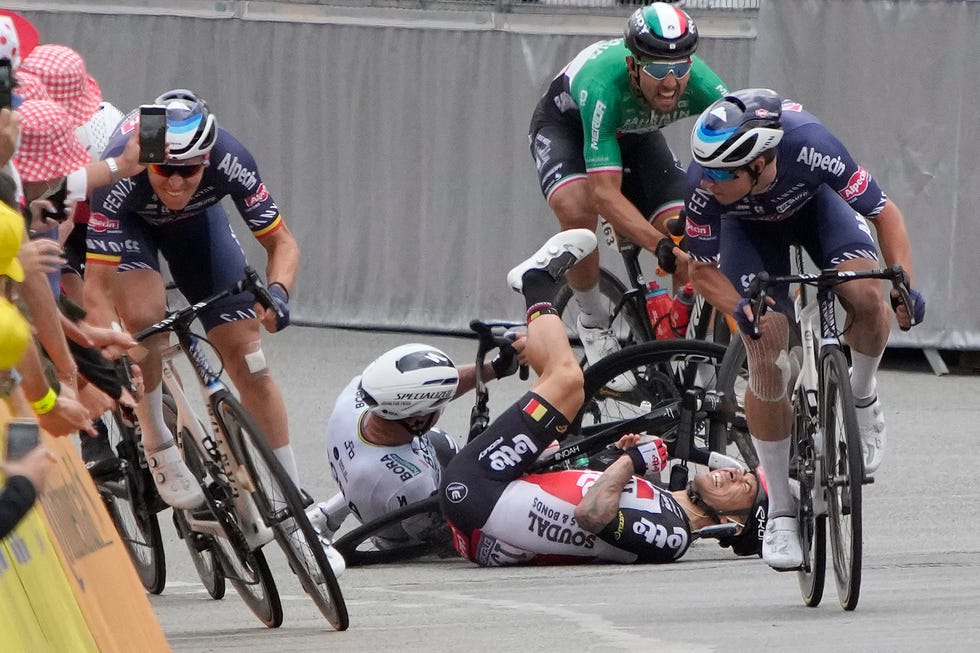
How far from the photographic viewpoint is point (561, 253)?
8211 mm

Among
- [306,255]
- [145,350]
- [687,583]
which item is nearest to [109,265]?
[145,350]

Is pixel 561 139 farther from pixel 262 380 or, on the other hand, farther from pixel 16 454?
pixel 16 454

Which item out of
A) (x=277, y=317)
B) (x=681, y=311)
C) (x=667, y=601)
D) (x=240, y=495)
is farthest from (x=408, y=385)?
(x=681, y=311)

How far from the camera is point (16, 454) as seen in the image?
10.1 ft

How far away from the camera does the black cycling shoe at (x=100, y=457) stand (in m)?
7.16

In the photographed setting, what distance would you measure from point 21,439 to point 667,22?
19.9ft

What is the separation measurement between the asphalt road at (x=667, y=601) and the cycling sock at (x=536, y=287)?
1.24m

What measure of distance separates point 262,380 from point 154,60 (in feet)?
23.0

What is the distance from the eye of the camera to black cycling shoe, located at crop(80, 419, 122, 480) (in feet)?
23.5

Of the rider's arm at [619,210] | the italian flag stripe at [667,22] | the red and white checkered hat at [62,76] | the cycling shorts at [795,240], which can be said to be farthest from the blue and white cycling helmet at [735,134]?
the red and white checkered hat at [62,76]

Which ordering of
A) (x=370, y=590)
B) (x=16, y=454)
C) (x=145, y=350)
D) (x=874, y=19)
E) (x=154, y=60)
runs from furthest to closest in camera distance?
(x=154, y=60) < (x=874, y=19) < (x=370, y=590) < (x=145, y=350) < (x=16, y=454)

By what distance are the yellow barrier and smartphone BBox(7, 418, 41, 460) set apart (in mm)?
436

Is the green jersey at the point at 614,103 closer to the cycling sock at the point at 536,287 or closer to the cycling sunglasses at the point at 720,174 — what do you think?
the cycling sock at the point at 536,287

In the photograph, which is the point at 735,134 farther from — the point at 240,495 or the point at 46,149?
the point at 46,149
